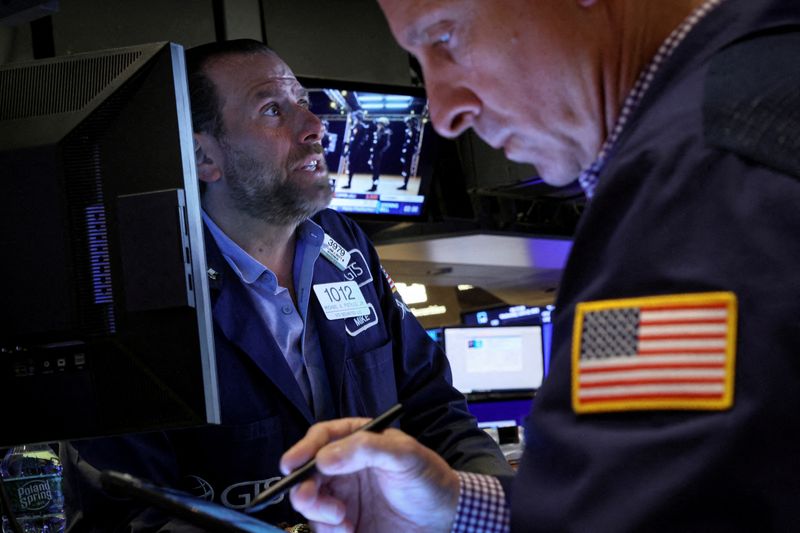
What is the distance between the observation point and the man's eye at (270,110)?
Result: 87.7 inches

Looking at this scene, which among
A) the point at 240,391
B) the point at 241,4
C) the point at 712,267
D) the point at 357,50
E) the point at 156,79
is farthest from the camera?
the point at 357,50

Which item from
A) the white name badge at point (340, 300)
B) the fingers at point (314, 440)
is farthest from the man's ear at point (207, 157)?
the fingers at point (314, 440)

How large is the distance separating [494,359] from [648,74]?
506 centimetres

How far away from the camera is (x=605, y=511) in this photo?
64cm

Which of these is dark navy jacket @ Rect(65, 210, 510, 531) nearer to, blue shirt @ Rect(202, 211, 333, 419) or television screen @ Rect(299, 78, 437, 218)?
blue shirt @ Rect(202, 211, 333, 419)

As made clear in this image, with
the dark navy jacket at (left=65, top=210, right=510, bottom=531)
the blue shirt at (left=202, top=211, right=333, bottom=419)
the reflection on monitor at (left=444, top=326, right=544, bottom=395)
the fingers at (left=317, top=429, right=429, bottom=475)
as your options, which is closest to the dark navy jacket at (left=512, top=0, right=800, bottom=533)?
the fingers at (left=317, top=429, right=429, bottom=475)

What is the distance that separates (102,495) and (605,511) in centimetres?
111

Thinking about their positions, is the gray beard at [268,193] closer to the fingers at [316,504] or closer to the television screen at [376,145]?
the fingers at [316,504]

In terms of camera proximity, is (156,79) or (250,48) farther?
(250,48)

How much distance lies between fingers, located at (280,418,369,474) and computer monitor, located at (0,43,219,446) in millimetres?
227

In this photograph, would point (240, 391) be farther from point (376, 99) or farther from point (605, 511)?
point (376, 99)

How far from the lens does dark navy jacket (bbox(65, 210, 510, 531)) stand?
1.59 m

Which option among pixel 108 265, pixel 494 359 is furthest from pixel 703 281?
pixel 494 359

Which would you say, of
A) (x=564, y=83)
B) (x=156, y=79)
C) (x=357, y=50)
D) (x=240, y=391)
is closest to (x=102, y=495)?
(x=240, y=391)
